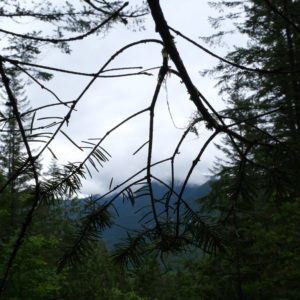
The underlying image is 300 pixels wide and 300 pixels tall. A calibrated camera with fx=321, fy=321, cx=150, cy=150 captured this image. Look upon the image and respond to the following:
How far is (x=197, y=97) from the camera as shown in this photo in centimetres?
79

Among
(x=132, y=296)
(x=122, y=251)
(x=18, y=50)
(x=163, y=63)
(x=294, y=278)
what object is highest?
(x=18, y=50)

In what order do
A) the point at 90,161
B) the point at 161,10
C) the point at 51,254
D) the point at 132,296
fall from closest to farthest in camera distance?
the point at 161,10, the point at 90,161, the point at 132,296, the point at 51,254

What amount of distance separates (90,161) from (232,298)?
6.98 m

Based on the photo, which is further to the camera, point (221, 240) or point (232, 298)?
point (232, 298)

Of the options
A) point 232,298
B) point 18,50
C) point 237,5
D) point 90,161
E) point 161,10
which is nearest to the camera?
point 161,10

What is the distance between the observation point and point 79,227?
0.95 m

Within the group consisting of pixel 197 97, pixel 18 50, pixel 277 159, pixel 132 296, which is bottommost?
pixel 132 296

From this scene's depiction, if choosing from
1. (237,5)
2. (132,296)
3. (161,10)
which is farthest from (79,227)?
(237,5)

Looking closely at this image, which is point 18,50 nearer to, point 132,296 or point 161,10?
point 132,296

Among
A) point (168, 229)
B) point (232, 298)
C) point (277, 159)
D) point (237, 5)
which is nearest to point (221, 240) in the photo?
point (168, 229)

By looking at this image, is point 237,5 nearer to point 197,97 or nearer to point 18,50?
point 18,50

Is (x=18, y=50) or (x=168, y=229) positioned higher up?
(x=18, y=50)

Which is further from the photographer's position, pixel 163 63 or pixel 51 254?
pixel 51 254

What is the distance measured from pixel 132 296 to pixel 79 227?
892 cm
